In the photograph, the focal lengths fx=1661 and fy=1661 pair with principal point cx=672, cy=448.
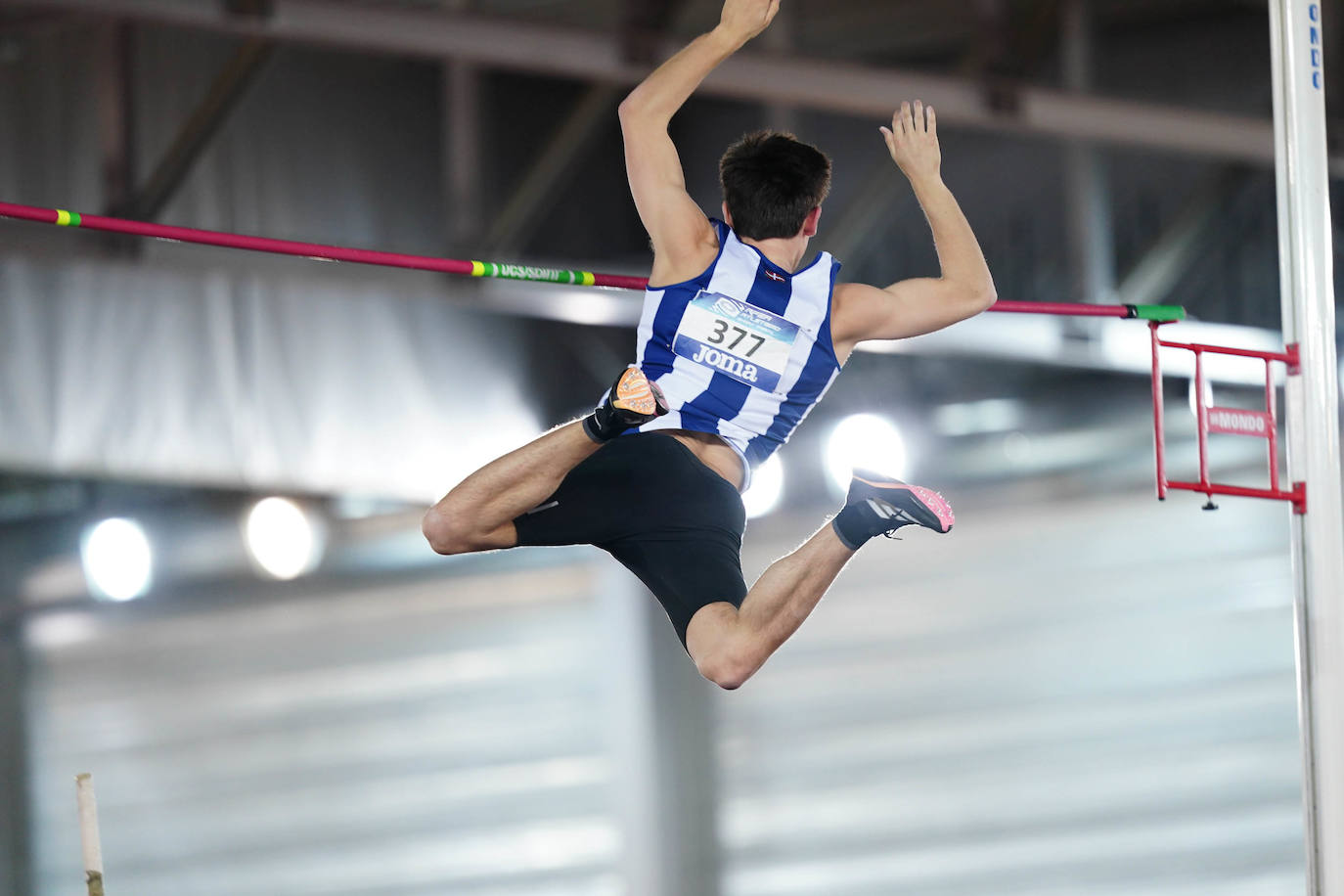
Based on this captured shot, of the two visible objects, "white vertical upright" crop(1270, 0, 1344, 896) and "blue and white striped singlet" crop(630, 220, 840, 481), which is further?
"white vertical upright" crop(1270, 0, 1344, 896)

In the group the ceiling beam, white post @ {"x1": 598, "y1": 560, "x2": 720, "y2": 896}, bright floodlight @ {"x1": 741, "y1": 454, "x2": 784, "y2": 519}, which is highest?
the ceiling beam

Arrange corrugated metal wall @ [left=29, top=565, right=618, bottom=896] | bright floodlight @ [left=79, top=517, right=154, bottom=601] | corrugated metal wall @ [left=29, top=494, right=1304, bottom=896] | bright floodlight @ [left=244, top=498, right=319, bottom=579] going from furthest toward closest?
corrugated metal wall @ [left=29, top=565, right=618, bottom=896] < corrugated metal wall @ [left=29, top=494, right=1304, bottom=896] < bright floodlight @ [left=244, top=498, right=319, bottom=579] < bright floodlight @ [left=79, top=517, right=154, bottom=601]

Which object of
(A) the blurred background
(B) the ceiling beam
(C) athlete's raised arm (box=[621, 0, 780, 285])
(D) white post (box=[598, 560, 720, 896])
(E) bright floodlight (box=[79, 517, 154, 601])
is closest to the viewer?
(C) athlete's raised arm (box=[621, 0, 780, 285])

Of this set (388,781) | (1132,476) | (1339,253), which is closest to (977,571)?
(1132,476)

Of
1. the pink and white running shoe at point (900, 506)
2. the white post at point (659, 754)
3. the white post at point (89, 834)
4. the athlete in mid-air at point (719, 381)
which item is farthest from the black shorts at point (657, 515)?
the white post at point (659, 754)

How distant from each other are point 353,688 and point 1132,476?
5.31 m

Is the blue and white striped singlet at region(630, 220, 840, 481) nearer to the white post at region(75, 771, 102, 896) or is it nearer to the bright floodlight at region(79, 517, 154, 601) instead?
the white post at region(75, 771, 102, 896)

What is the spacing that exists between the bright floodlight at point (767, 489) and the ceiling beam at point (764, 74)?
123 inches

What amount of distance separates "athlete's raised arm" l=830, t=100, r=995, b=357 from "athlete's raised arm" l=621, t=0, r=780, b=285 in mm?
480

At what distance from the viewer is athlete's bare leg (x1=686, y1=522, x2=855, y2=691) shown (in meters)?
4.24

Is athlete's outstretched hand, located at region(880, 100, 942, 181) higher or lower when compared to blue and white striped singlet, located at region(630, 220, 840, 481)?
higher

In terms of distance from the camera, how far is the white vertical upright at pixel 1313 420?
4.65 m

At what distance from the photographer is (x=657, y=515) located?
4.55 meters

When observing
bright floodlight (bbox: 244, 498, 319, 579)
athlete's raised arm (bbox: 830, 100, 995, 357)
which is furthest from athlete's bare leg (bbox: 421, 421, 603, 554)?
bright floodlight (bbox: 244, 498, 319, 579)
